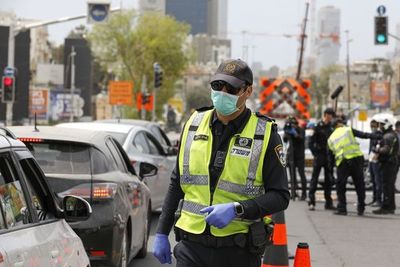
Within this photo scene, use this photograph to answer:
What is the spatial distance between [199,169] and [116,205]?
11.3ft

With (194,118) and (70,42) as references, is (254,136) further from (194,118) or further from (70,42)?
(70,42)

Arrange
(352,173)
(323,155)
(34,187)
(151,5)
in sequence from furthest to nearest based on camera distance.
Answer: (151,5), (323,155), (352,173), (34,187)

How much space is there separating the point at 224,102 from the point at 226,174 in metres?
0.37

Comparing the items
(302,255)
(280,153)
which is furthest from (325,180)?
(280,153)

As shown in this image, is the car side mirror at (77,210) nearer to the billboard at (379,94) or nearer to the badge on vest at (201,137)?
the badge on vest at (201,137)

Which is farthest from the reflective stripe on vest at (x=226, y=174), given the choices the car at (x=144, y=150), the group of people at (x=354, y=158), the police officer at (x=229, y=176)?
the group of people at (x=354, y=158)

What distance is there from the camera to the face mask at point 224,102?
4.86m

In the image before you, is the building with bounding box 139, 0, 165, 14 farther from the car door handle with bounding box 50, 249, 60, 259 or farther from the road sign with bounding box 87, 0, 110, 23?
the car door handle with bounding box 50, 249, 60, 259

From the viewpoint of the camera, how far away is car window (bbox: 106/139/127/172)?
360 inches

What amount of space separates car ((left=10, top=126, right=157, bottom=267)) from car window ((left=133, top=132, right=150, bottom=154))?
4947 mm

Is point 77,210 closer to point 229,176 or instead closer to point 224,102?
point 229,176

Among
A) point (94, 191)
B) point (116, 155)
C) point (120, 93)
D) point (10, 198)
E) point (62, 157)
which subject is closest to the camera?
point (10, 198)

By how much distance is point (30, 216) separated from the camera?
478 centimetres

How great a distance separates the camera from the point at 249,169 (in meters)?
4.86
